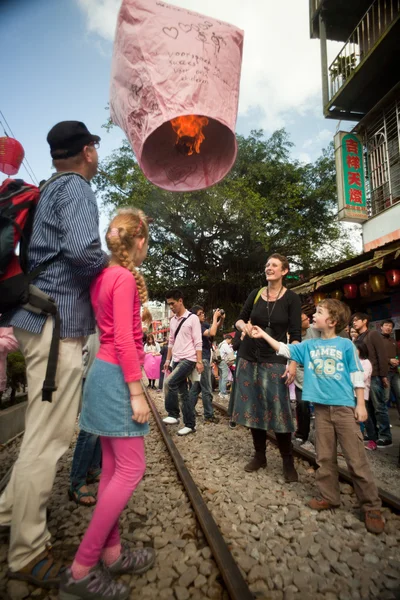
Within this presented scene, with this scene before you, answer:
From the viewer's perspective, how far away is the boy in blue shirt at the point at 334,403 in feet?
8.93

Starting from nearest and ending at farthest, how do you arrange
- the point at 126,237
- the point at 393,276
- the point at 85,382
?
the point at 85,382 < the point at 126,237 < the point at 393,276

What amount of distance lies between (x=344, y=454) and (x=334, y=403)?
387 mm

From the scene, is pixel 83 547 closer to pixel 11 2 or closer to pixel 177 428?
pixel 11 2

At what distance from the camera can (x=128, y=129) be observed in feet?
6.56

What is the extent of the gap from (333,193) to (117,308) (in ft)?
65.8

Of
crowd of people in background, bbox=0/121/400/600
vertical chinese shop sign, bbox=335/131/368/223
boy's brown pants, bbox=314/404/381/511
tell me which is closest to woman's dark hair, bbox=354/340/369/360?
boy's brown pants, bbox=314/404/381/511

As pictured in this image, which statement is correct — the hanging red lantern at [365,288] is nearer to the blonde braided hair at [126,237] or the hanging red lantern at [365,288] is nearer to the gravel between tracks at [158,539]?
the gravel between tracks at [158,539]

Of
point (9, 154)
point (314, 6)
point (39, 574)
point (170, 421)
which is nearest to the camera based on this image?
point (39, 574)

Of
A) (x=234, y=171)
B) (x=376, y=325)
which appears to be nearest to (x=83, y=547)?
(x=376, y=325)

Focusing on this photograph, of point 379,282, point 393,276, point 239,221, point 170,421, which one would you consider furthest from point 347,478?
point 239,221

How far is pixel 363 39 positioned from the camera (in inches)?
399

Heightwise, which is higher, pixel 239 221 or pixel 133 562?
pixel 239 221

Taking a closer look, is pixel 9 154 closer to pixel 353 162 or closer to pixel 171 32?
pixel 171 32

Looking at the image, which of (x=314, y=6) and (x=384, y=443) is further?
(x=314, y=6)
